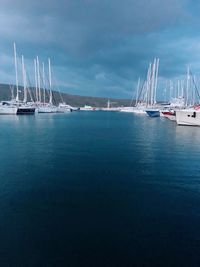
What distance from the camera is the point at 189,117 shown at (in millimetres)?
62406

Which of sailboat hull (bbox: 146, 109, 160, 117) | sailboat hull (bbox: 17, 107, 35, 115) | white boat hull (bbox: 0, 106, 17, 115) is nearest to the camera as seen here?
white boat hull (bbox: 0, 106, 17, 115)

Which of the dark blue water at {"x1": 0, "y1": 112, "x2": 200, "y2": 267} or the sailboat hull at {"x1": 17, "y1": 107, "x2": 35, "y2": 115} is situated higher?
the sailboat hull at {"x1": 17, "y1": 107, "x2": 35, "y2": 115}

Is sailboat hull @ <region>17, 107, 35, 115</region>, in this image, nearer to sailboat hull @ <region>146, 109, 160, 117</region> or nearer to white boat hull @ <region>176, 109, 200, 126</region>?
sailboat hull @ <region>146, 109, 160, 117</region>

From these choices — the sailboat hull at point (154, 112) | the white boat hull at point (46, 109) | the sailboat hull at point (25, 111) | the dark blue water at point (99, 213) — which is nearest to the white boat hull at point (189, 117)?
the dark blue water at point (99, 213)

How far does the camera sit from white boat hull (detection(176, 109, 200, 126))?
201 ft

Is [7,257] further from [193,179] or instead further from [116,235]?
[193,179]

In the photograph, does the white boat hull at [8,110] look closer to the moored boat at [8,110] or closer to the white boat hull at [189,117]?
the moored boat at [8,110]

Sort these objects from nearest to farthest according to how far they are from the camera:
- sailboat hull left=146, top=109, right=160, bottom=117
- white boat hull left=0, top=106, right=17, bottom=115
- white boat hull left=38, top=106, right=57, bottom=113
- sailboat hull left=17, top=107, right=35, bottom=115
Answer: white boat hull left=0, top=106, right=17, bottom=115, sailboat hull left=17, top=107, right=35, bottom=115, sailboat hull left=146, top=109, right=160, bottom=117, white boat hull left=38, top=106, right=57, bottom=113

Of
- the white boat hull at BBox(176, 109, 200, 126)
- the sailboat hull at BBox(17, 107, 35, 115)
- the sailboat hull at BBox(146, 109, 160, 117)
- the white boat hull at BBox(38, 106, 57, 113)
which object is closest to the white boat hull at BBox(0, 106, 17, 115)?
the sailboat hull at BBox(17, 107, 35, 115)

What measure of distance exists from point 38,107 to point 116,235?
111635 mm

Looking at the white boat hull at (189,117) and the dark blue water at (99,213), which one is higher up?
the white boat hull at (189,117)

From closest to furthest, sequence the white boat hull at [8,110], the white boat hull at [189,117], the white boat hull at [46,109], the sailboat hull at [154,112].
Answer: the white boat hull at [189,117], the white boat hull at [8,110], the sailboat hull at [154,112], the white boat hull at [46,109]

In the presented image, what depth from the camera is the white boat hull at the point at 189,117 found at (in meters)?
61.1

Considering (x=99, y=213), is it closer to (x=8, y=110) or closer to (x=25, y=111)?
(x=8, y=110)
